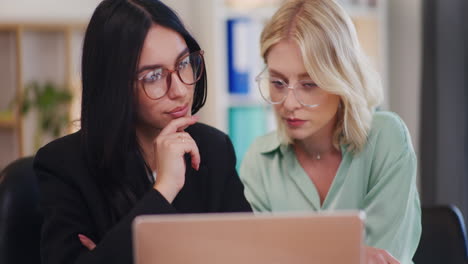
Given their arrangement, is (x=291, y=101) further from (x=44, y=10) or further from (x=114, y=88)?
(x=44, y=10)

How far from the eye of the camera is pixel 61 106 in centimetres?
356

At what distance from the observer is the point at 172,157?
1287 millimetres

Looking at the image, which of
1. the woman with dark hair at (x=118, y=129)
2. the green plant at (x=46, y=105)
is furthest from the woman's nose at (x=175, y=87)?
the green plant at (x=46, y=105)

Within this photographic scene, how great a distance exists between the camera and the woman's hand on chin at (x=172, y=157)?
1.25m

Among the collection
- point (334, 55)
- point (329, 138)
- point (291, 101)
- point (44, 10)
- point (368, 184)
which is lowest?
point (368, 184)

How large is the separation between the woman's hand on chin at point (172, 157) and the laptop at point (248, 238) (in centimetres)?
33

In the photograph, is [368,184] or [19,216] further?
[368,184]

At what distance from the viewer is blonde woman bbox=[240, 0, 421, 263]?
5.30 ft

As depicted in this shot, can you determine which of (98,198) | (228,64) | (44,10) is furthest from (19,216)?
(44,10)

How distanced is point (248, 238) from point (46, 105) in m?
2.74

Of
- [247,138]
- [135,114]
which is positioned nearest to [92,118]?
[135,114]

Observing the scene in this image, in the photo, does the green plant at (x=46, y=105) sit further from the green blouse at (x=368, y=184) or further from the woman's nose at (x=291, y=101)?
the woman's nose at (x=291, y=101)

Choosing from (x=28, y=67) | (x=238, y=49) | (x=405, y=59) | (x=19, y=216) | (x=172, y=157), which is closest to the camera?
(x=172, y=157)

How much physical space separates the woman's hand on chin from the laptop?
0.33 m
